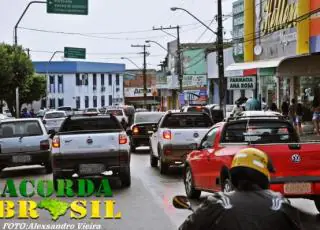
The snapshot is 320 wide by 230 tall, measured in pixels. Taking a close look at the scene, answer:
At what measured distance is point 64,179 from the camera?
44.1 ft

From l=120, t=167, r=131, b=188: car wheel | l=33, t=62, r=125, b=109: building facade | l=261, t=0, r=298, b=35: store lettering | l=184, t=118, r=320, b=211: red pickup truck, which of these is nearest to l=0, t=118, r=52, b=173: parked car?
l=120, t=167, r=131, b=188: car wheel

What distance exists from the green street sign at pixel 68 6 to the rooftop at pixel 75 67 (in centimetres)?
6659

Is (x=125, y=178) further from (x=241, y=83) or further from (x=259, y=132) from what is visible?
(x=241, y=83)

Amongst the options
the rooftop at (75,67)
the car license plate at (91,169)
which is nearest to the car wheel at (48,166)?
the car license plate at (91,169)

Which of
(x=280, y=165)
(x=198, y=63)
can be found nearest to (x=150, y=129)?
(x=280, y=165)

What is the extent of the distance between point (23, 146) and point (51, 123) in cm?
2088

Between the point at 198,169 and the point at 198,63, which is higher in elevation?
the point at 198,63

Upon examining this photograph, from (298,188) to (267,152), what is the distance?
2.27 ft

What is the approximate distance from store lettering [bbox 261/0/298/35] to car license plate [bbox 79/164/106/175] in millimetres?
18185

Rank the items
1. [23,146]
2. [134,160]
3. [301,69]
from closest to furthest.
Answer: [23,146] → [134,160] → [301,69]

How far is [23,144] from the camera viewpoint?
645 inches

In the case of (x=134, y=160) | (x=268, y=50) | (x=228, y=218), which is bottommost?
(x=134, y=160)

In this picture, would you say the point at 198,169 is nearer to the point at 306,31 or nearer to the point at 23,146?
the point at 23,146

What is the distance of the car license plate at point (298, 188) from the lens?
9219 mm
